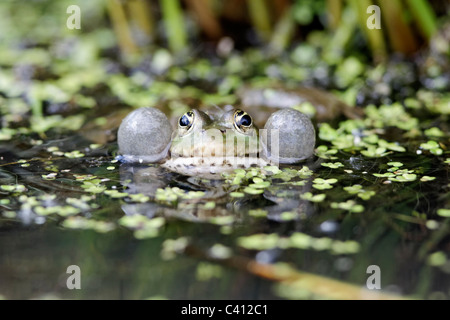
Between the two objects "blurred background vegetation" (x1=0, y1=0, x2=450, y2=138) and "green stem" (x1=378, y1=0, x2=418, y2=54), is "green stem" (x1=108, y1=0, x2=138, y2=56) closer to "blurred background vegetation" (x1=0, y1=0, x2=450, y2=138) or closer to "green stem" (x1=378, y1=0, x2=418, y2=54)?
"blurred background vegetation" (x1=0, y1=0, x2=450, y2=138)

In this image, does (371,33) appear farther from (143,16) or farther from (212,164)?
(212,164)

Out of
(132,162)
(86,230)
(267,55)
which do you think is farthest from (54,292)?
(267,55)

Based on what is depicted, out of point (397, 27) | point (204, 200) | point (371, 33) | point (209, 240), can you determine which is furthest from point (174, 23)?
point (209, 240)

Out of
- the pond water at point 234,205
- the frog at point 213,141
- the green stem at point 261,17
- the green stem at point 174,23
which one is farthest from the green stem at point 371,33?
the frog at point 213,141

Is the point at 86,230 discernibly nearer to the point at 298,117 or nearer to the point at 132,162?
the point at 132,162

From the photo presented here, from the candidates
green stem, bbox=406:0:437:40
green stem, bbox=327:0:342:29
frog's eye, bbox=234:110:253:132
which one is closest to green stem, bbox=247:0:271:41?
green stem, bbox=327:0:342:29
